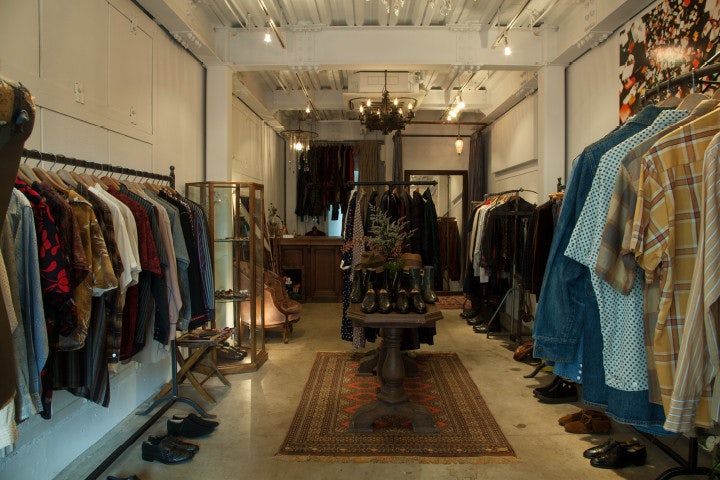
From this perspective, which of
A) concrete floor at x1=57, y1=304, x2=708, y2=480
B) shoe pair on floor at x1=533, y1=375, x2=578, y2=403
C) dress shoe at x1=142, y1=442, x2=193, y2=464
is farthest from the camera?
shoe pair on floor at x1=533, y1=375, x2=578, y2=403

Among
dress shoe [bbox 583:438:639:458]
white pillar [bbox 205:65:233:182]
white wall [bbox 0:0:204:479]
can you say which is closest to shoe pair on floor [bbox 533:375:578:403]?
dress shoe [bbox 583:438:639:458]

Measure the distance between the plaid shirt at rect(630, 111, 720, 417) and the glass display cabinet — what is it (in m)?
3.76

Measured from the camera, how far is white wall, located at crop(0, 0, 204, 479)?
260cm

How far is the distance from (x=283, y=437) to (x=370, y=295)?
1137mm

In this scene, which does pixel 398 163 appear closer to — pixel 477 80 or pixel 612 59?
pixel 477 80

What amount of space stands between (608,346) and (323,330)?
5208 mm

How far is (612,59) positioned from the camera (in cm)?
438

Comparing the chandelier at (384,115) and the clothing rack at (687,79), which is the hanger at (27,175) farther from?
the chandelier at (384,115)

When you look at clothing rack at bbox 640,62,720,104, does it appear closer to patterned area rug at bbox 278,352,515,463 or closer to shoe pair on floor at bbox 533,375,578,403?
patterned area rug at bbox 278,352,515,463

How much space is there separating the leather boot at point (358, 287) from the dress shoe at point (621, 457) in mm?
1813

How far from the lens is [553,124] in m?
5.32

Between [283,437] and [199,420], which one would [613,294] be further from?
[199,420]

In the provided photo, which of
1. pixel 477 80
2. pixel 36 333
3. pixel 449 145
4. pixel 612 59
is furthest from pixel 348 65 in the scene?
pixel 449 145

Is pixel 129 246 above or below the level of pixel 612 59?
below
